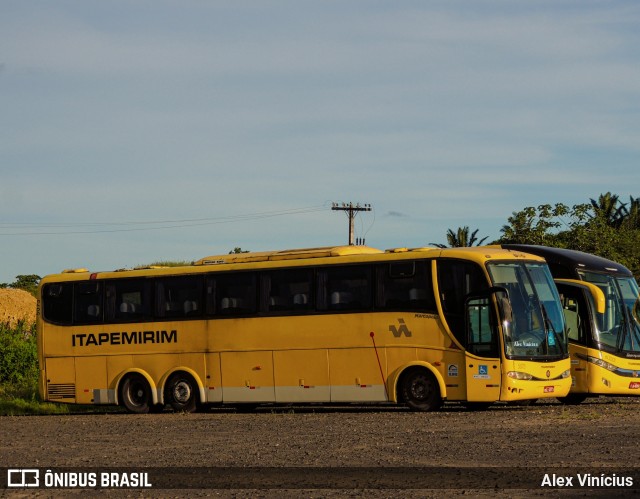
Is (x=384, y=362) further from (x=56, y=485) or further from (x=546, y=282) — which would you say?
(x=56, y=485)

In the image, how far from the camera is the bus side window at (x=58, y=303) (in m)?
30.2

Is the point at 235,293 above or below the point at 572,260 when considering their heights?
below

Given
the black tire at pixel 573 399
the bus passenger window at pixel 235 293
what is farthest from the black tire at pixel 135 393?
the black tire at pixel 573 399

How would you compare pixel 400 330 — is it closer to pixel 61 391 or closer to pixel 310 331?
pixel 310 331

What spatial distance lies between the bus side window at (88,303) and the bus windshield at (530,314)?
32.9 feet

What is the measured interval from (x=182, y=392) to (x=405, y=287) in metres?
6.34

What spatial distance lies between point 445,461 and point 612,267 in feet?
46.2

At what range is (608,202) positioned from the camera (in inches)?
2977

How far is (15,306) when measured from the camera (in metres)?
69.8

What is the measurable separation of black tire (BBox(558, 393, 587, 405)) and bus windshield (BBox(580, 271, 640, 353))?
160cm

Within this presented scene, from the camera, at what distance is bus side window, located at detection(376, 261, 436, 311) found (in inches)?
998

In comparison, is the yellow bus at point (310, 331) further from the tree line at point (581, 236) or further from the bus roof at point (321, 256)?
the tree line at point (581, 236)

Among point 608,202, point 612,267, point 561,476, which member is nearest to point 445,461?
point 561,476

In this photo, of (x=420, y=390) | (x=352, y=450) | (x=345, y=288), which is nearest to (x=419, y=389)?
(x=420, y=390)
